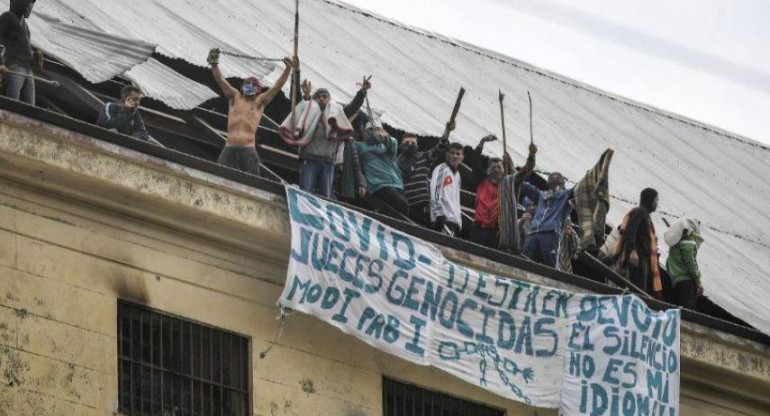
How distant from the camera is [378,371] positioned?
79.5ft

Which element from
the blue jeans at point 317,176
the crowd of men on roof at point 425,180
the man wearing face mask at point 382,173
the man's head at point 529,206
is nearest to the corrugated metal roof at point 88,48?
the crowd of men on roof at point 425,180

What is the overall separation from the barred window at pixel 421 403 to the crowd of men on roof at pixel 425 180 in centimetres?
213

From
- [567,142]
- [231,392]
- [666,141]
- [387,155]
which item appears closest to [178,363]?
[231,392]

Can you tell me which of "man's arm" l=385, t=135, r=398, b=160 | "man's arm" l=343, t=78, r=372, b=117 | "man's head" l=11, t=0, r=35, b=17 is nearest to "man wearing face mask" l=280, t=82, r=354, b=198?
"man's arm" l=385, t=135, r=398, b=160

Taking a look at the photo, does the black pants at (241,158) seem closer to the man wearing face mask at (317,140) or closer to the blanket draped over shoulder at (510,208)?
the man wearing face mask at (317,140)

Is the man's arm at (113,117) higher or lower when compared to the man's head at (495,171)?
lower

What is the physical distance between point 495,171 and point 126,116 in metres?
5.63

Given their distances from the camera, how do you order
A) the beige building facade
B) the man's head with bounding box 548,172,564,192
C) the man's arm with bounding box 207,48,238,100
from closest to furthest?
the beige building facade, the man's arm with bounding box 207,48,238,100, the man's head with bounding box 548,172,564,192

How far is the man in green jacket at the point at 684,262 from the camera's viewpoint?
Answer: 28094 mm

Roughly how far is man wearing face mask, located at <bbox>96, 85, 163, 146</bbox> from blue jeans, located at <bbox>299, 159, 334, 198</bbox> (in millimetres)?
2105

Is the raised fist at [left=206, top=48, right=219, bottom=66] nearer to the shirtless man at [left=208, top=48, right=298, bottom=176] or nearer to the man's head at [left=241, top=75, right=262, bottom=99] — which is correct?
the shirtless man at [left=208, top=48, right=298, bottom=176]

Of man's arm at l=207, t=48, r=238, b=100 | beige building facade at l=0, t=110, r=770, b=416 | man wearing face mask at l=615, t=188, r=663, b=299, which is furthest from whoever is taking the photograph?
man wearing face mask at l=615, t=188, r=663, b=299

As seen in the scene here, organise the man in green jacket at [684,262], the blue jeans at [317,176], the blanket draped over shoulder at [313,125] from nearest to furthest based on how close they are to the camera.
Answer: the blue jeans at [317,176] → the blanket draped over shoulder at [313,125] → the man in green jacket at [684,262]

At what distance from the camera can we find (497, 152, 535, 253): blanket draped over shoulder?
26.1 metres
